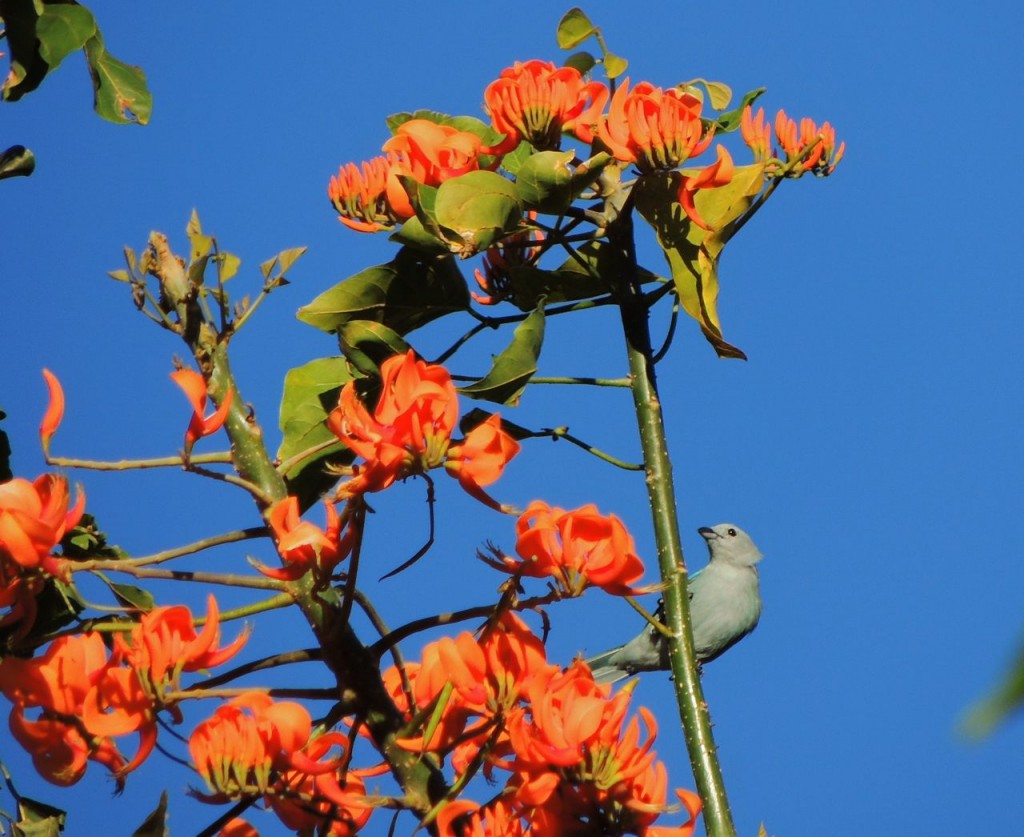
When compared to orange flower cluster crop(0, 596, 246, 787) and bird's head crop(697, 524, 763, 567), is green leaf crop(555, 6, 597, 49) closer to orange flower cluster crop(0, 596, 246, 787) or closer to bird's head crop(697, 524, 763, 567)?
orange flower cluster crop(0, 596, 246, 787)

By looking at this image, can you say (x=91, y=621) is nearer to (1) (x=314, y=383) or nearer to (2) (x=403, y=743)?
(2) (x=403, y=743)

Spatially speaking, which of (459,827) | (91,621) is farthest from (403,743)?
(91,621)

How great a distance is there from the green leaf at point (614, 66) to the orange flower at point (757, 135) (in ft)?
0.82

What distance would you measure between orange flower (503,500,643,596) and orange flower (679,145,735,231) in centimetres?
69

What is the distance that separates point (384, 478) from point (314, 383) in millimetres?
702

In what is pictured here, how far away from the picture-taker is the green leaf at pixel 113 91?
7.75ft

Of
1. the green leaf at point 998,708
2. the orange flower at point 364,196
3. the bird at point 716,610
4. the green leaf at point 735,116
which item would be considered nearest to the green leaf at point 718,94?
the green leaf at point 735,116

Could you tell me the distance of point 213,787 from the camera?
4.76 feet

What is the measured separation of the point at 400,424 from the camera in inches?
57.7

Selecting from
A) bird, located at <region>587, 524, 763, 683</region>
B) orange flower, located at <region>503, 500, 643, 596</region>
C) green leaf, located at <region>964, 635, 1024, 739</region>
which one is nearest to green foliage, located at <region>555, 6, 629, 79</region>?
orange flower, located at <region>503, 500, 643, 596</region>

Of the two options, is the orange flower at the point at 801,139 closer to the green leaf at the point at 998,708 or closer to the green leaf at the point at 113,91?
the green leaf at the point at 113,91

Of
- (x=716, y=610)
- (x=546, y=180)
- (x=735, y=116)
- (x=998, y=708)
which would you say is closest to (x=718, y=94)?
(x=735, y=116)

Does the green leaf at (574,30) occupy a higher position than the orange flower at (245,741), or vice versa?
the green leaf at (574,30)

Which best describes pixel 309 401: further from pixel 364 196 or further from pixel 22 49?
pixel 22 49
